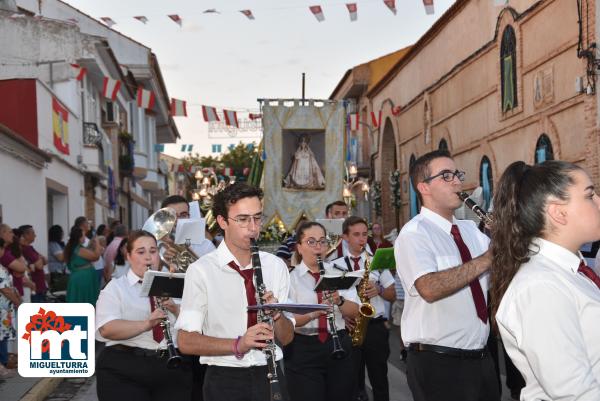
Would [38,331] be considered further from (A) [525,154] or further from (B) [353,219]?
(A) [525,154]

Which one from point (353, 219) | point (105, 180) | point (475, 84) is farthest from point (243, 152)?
point (353, 219)

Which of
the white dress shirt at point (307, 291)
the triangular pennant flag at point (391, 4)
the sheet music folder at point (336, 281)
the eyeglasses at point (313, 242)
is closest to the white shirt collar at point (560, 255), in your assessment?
the sheet music folder at point (336, 281)

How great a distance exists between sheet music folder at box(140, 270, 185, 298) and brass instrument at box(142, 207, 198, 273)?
1.58m

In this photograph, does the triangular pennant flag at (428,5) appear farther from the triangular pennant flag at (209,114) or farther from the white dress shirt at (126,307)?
the triangular pennant flag at (209,114)

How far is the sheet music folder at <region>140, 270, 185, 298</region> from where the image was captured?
610cm

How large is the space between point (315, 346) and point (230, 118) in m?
23.2

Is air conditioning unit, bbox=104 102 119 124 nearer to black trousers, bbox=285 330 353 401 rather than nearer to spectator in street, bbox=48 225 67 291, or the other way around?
spectator in street, bbox=48 225 67 291

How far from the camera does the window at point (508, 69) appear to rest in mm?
21266

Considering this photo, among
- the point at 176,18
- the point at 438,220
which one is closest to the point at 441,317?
the point at 438,220

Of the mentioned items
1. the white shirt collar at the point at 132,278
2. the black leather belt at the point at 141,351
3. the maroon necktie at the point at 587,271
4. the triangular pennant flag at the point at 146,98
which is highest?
the triangular pennant flag at the point at 146,98

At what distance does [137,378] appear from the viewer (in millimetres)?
6414

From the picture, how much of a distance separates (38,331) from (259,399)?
2.89 m

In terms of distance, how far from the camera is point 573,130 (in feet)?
58.3

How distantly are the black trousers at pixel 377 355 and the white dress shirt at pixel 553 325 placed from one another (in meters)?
5.87
